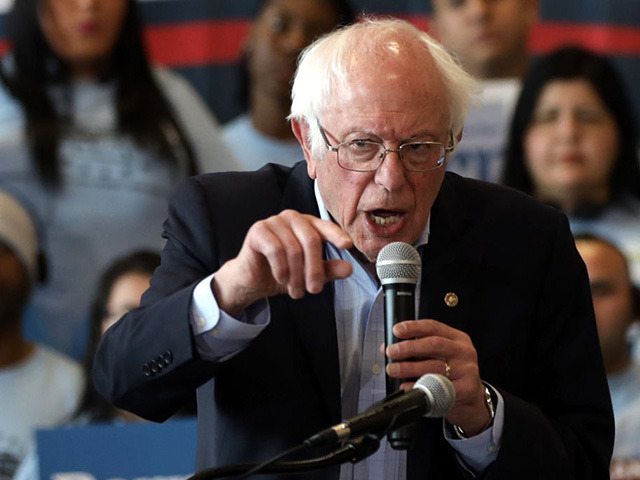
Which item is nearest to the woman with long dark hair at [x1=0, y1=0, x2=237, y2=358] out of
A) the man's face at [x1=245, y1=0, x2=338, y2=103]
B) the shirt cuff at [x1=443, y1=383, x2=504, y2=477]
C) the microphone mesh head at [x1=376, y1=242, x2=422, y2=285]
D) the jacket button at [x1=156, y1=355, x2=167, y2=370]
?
the man's face at [x1=245, y1=0, x2=338, y2=103]

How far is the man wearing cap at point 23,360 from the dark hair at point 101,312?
55 millimetres

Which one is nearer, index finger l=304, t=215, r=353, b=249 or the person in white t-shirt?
index finger l=304, t=215, r=353, b=249

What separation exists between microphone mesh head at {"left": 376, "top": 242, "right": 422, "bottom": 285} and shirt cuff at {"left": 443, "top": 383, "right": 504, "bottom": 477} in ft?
1.24

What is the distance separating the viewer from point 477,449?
1.88 meters

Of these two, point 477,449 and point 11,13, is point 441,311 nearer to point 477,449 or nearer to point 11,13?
point 477,449

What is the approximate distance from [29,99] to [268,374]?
128 inches

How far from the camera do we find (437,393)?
4.97 ft

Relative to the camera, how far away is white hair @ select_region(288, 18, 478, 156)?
2072mm

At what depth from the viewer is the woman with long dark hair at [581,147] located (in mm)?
5109

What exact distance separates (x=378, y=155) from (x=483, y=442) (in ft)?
2.08

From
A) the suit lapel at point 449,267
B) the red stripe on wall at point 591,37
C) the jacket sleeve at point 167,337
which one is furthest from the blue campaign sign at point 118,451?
the red stripe on wall at point 591,37

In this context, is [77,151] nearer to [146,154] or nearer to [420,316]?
[146,154]

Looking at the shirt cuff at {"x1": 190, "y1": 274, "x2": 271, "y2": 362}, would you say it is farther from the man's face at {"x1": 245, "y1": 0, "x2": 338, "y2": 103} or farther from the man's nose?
the man's face at {"x1": 245, "y1": 0, "x2": 338, "y2": 103}

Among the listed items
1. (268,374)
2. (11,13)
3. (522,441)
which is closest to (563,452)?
(522,441)
